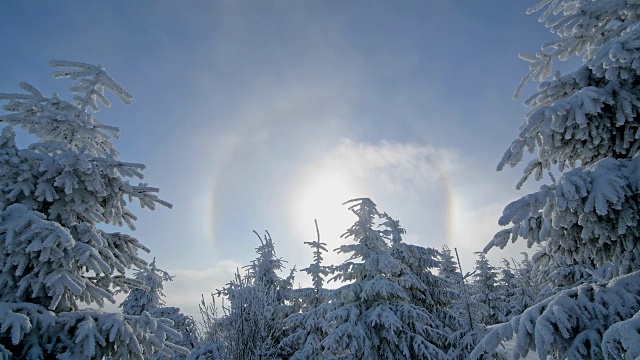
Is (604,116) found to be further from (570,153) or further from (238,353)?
(238,353)

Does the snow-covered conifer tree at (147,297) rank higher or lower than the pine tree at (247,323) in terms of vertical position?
higher

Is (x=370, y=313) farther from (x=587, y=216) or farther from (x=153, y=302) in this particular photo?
(x=153, y=302)

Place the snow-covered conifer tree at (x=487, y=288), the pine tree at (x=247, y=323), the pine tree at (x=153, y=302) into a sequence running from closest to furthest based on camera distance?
1. the pine tree at (x=247, y=323)
2. the pine tree at (x=153, y=302)
3. the snow-covered conifer tree at (x=487, y=288)

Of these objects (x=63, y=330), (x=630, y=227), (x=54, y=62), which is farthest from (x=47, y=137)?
(x=630, y=227)

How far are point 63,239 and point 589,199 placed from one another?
6872 millimetres

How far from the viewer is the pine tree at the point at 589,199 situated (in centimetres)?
360

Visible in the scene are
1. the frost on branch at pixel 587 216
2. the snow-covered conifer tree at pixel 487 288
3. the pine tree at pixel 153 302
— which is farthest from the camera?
the snow-covered conifer tree at pixel 487 288

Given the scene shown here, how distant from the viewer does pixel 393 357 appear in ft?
38.0

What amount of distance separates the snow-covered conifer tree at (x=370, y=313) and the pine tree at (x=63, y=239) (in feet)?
23.0

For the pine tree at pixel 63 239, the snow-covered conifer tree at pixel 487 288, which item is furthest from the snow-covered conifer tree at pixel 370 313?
the snow-covered conifer tree at pixel 487 288

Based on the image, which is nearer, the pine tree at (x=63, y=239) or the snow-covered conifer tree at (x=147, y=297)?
the pine tree at (x=63, y=239)

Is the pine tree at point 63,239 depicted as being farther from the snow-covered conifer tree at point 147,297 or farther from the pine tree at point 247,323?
the snow-covered conifer tree at point 147,297

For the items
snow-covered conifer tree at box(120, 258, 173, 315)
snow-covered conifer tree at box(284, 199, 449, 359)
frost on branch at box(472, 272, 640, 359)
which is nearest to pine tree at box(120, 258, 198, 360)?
snow-covered conifer tree at box(120, 258, 173, 315)

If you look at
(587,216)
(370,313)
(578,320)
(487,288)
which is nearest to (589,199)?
(587,216)
